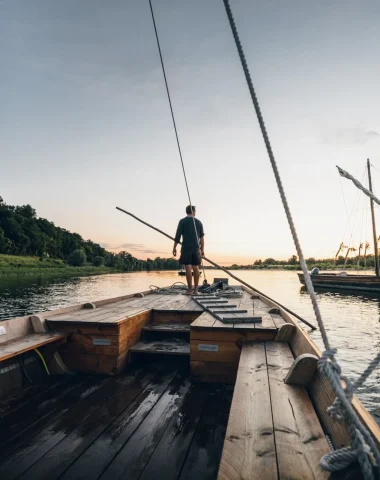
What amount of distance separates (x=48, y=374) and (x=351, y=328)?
10.3m

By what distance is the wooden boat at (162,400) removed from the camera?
1593 millimetres

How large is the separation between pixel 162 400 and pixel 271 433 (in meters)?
1.76

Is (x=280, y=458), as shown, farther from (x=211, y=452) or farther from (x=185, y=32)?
(x=185, y=32)

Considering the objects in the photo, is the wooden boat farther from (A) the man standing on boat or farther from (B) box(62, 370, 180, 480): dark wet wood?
(A) the man standing on boat

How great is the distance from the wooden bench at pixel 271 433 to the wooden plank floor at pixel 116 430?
1.78 feet

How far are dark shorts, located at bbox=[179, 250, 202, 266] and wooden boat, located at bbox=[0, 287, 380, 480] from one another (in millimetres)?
2768

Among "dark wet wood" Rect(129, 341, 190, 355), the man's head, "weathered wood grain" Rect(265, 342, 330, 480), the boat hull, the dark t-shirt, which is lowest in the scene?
the boat hull

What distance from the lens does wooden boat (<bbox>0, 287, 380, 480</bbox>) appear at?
1.59 meters

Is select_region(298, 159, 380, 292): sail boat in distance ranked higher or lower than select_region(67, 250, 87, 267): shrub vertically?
lower

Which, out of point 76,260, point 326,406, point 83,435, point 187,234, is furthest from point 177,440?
point 76,260

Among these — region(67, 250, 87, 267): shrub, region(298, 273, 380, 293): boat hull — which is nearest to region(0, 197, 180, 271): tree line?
region(67, 250, 87, 267): shrub

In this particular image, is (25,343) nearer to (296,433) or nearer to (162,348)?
(162,348)

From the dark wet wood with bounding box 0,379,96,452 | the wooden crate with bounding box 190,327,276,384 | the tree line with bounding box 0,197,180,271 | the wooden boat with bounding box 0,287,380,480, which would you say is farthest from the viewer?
the tree line with bounding box 0,197,180,271

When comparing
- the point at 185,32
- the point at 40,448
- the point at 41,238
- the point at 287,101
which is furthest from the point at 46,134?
the point at 41,238
